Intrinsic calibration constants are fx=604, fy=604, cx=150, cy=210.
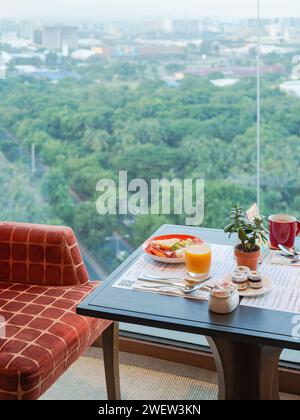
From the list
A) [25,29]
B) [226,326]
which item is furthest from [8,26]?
[226,326]

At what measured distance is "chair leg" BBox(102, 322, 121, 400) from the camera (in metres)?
2.25

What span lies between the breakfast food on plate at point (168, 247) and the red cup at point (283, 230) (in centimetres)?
25

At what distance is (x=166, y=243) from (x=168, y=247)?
35 mm

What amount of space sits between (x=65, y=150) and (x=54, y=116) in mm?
169

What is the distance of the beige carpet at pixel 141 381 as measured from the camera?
8.16ft

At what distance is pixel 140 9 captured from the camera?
2.65 m

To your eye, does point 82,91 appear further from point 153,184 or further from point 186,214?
point 186,214

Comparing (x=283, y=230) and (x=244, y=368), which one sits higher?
(x=283, y=230)

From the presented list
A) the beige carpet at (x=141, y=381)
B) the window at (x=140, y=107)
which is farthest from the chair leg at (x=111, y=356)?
the window at (x=140, y=107)

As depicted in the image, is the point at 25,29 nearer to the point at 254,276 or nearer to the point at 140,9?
the point at 140,9

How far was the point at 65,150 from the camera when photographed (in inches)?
113

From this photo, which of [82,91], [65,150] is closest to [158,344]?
[65,150]
